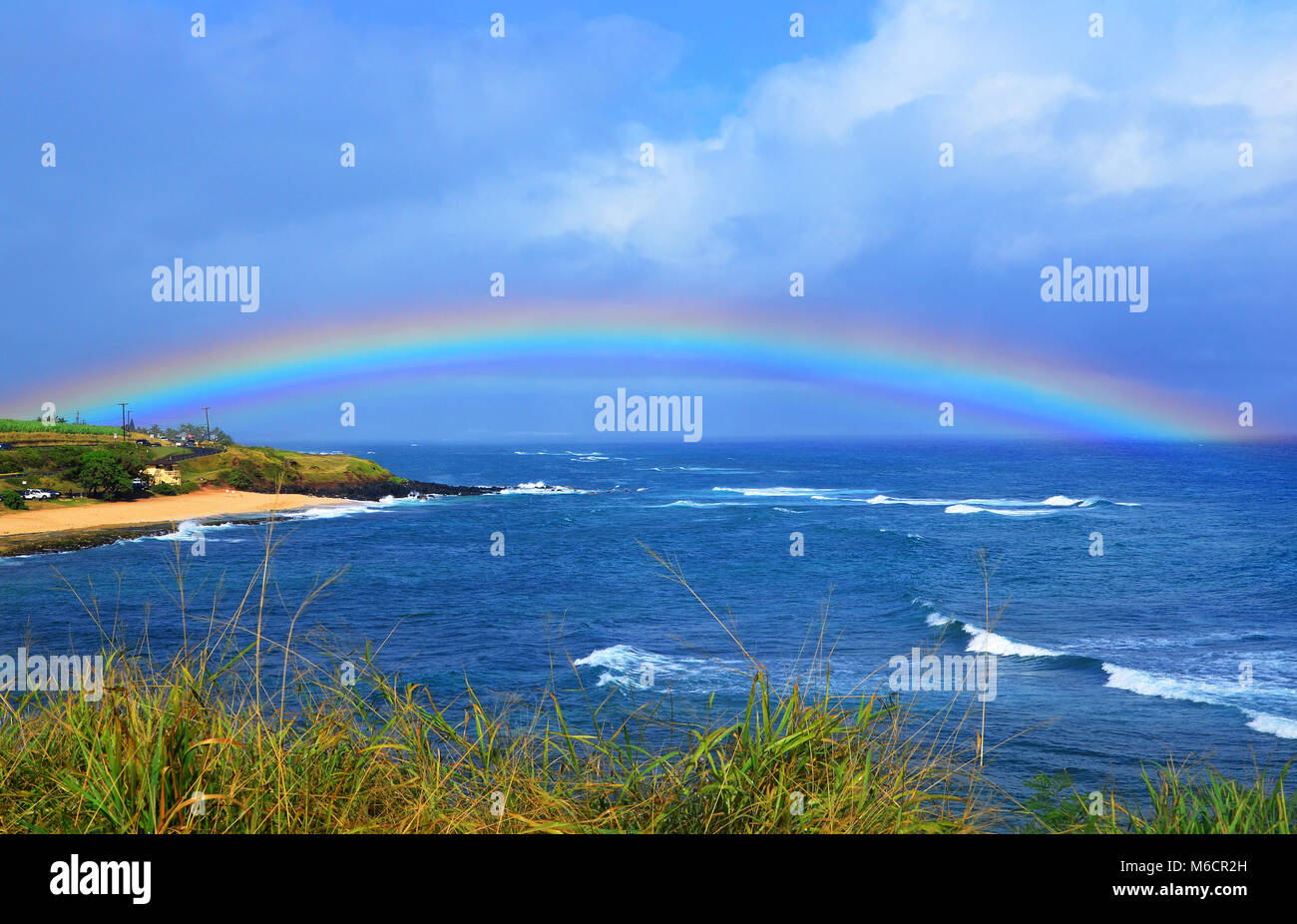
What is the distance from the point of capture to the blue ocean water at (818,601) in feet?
60.0

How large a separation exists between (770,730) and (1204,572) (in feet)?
147

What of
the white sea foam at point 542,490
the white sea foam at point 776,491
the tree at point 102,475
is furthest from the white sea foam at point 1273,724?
the white sea foam at point 542,490

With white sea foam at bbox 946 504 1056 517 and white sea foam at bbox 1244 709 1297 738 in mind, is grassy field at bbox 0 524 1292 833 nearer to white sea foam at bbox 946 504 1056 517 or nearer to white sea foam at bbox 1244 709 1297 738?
white sea foam at bbox 1244 709 1297 738

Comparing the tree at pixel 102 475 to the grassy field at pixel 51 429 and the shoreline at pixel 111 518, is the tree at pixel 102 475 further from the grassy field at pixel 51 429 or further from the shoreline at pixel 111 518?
the grassy field at pixel 51 429

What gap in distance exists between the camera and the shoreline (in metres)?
43.1

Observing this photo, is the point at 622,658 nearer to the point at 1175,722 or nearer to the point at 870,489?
the point at 1175,722

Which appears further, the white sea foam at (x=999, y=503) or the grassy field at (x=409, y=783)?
the white sea foam at (x=999, y=503)

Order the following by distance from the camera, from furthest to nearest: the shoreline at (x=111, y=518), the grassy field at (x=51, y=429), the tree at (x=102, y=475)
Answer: the grassy field at (x=51, y=429)
the tree at (x=102, y=475)
the shoreline at (x=111, y=518)

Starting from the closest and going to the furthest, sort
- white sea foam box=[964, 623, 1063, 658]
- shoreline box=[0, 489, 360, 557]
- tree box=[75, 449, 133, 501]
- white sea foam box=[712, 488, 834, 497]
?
white sea foam box=[964, 623, 1063, 658] → shoreline box=[0, 489, 360, 557] → tree box=[75, 449, 133, 501] → white sea foam box=[712, 488, 834, 497]

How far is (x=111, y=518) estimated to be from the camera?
51656mm

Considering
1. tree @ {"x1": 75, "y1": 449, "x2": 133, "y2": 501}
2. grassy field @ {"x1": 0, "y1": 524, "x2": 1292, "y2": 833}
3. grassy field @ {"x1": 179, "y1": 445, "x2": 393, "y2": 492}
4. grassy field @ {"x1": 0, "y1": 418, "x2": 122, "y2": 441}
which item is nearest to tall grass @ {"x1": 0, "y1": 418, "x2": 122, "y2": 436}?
grassy field @ {"x1": 0, "y1": 418, "x2": 122, "y2": 441}

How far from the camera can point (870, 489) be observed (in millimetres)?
92062

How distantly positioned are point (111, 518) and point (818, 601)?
44.0 m

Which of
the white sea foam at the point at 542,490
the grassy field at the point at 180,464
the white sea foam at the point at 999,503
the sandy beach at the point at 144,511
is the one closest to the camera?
the sandy beach at the point at 144,511
